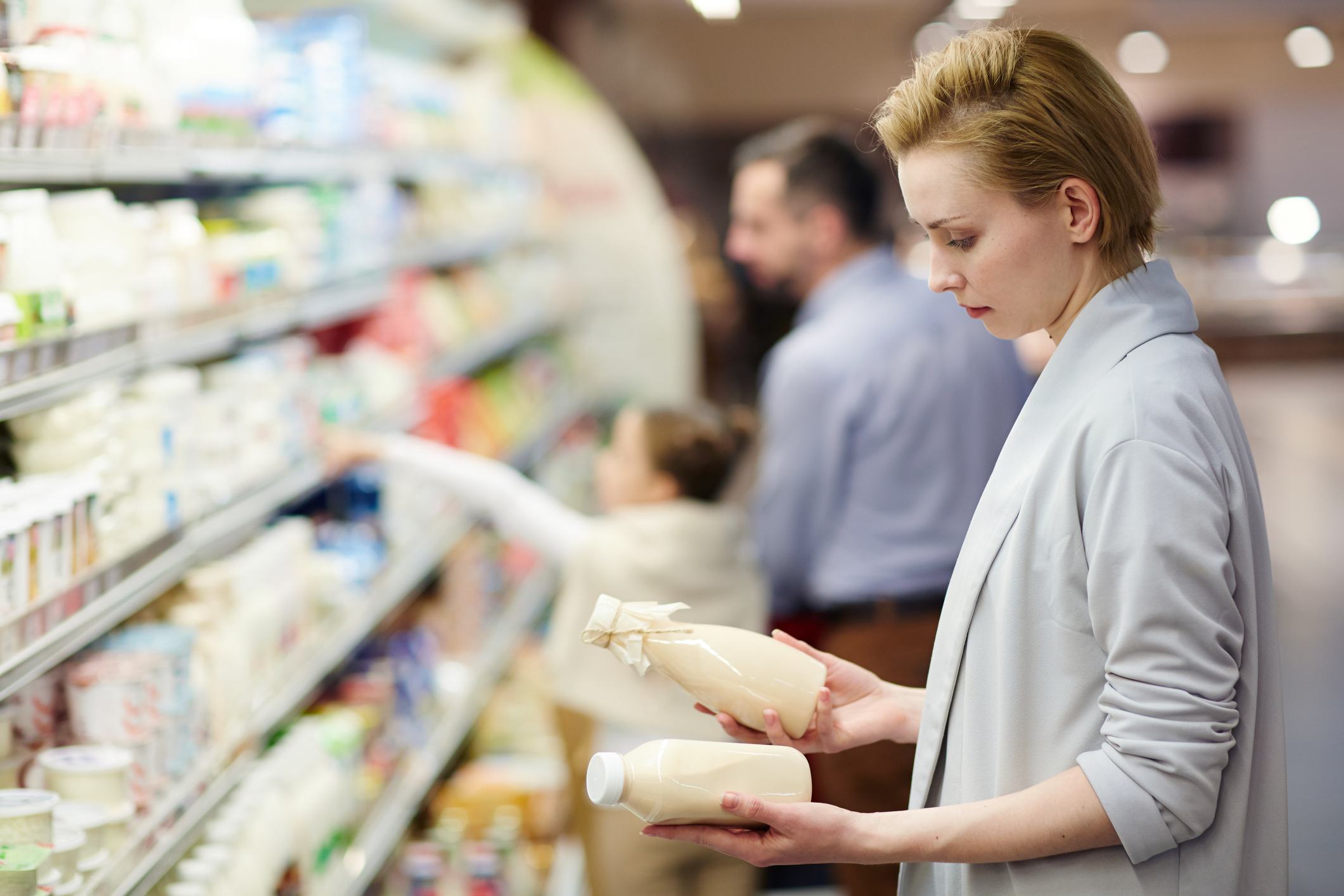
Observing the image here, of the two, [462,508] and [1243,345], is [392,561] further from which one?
[1243,345]

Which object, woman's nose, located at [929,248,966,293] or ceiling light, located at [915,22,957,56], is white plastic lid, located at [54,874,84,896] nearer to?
woman's nose, located at [929,248,966,293]

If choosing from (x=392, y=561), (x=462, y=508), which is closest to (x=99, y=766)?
(x=392, y=561)

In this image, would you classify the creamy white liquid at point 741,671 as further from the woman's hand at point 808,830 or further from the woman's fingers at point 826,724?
the woman's hand at point 808,830

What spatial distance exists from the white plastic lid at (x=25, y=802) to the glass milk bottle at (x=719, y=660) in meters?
0.67

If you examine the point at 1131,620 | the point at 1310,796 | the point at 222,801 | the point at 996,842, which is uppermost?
the point at 1131,620

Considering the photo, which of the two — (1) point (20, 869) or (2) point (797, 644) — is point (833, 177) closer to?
(2) point (797, 644)

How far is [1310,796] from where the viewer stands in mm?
4273

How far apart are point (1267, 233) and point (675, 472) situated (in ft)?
49.0

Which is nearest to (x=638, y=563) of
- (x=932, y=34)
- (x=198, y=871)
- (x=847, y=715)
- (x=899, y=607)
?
(x=899, y=607)

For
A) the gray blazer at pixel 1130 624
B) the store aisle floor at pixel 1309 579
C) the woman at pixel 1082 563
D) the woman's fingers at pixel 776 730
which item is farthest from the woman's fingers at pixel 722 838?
the store aisle floor at pixel 1309 579

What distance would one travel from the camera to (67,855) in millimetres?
1481

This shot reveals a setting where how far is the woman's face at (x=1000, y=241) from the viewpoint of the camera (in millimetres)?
1238

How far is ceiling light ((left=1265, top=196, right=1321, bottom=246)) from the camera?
50.1 ft

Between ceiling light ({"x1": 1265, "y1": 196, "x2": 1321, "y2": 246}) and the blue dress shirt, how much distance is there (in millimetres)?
14259
